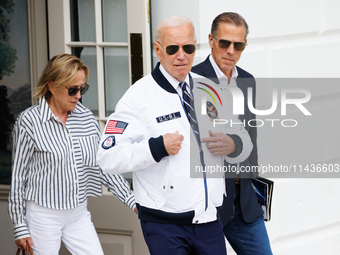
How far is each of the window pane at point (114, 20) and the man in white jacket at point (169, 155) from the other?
108 cm

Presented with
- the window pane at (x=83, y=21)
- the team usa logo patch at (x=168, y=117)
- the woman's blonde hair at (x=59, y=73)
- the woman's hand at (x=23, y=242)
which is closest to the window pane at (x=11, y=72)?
the window pane at (x=83, y=21)

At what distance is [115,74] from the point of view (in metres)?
3.13

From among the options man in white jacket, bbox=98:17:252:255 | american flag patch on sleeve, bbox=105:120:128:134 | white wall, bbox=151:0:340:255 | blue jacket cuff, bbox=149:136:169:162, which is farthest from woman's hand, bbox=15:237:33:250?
white wall, bbox=151:0:340:255

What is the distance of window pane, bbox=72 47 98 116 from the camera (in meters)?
3.12

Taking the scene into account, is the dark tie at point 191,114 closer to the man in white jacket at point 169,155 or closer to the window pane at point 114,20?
the man in white jacket at point 169,155

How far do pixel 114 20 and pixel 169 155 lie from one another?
1407mm

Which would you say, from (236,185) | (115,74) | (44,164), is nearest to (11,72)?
(115,74)

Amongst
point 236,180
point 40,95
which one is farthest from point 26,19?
point 236,180

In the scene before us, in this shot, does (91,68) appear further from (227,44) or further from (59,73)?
(227,44)

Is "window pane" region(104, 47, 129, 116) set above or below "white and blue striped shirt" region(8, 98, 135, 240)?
above

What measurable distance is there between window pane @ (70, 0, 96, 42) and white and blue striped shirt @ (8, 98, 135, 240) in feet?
2.56

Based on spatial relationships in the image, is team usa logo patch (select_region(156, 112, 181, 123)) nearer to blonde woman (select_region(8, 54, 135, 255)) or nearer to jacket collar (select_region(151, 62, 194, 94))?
jacket collar (select_region(151, 62, 194, 94))

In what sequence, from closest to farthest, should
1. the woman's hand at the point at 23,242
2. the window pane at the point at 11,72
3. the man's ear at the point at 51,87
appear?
the woman's hand at the point at 23,242 < the man's ear at the point at 51,87 < the window pane at the point at 11,72

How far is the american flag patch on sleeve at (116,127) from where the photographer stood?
1.97 metres
